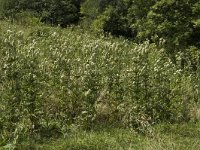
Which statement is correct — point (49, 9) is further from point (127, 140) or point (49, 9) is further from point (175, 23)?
point (127, 140)

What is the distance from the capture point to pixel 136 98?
8.96 metres

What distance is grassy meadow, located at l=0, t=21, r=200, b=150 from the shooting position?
783 centimetres

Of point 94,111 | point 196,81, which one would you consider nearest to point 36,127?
point 94,111

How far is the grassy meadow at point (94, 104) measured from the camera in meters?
7.83

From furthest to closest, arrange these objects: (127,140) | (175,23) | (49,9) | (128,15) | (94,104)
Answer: (49,9) < (128,15) < (175,23) < (94,104) < (127,140)

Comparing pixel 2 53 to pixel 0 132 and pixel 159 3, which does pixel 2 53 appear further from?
pixel 159 3

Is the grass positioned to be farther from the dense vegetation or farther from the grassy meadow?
the dense vegetation

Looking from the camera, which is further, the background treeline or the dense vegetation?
the background treeline

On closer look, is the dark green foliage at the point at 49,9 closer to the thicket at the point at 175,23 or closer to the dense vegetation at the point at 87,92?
the thicket at the point at 175,23

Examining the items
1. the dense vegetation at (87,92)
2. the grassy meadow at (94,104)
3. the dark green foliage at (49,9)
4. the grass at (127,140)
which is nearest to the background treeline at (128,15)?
the dark green foliage at (49,9)

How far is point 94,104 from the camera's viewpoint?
865 centimetres

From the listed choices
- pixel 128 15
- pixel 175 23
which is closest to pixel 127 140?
pixel 175 23

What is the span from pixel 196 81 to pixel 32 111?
173 inches

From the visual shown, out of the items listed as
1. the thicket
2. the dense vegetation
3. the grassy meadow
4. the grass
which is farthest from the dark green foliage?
the grass
